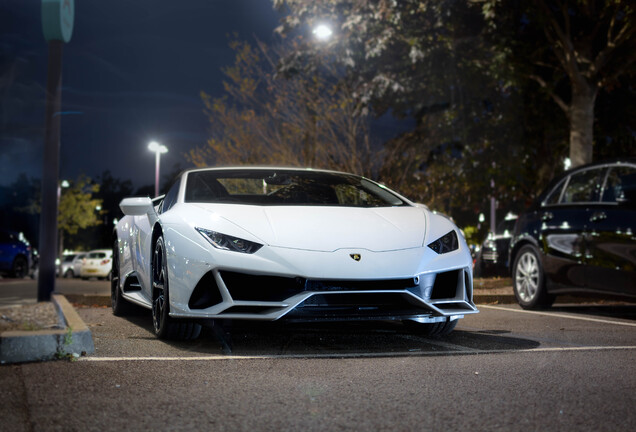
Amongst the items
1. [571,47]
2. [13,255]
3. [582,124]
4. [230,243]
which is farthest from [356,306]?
[13,255]

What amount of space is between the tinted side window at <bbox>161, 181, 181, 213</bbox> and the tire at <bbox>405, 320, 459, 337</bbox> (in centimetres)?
226

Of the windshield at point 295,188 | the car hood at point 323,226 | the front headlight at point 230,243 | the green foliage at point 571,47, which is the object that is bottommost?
the front headlight at point 230,243

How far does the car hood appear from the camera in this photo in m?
5.49

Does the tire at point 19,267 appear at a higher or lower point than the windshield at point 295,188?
lower

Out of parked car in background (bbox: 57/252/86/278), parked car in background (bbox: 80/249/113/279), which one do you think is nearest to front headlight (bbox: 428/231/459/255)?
parked car in background (bbox: 80/249/113/279)

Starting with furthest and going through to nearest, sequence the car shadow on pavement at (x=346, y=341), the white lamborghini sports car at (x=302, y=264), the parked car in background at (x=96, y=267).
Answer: the parked car in background at (x=96, y=267), the car shadow on pavement at (x=346, y=341), the white lamborghini sports car at (x=302, y=264)

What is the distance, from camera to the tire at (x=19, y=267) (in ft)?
83.8

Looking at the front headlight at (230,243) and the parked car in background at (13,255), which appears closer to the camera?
the front headlight at (230,243)

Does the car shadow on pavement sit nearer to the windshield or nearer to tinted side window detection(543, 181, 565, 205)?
the windshield

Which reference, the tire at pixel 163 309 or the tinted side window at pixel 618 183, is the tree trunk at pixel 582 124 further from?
the tire at pixel 163 309

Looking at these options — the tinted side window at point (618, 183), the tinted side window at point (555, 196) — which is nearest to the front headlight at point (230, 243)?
the tinted side window at point (618, 183)

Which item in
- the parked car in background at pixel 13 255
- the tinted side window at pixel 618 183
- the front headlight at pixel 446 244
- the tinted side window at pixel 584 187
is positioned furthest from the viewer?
the parked car in background at pixel 13 255

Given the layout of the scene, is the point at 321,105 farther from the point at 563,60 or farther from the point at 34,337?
the point at 34,337

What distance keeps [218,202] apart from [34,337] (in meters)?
1.76
